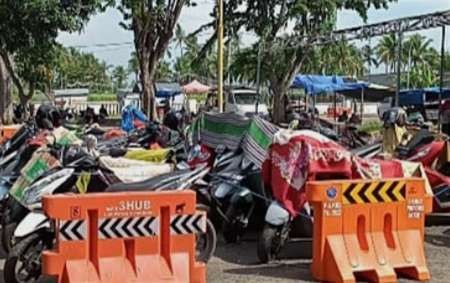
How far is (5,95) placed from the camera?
26.5m

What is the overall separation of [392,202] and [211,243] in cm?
176

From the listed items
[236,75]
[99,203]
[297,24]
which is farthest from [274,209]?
[236,75]

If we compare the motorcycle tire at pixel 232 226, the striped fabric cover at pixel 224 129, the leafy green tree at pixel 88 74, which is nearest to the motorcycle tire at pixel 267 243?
the motorcycle tire at pixel 232 226

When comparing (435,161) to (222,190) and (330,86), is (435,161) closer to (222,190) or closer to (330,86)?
(222,190)

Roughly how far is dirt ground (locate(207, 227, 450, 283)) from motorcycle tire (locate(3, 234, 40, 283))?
1.63 m

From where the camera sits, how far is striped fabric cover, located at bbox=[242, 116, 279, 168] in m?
9.03

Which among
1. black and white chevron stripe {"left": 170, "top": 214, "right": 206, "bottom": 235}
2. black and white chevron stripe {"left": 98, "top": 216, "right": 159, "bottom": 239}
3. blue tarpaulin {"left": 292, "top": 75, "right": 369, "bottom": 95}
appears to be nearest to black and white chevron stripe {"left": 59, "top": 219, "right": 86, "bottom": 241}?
black and white chevron stripe {"left": 98, "top": 216, "right": 159, "bottom": 239}

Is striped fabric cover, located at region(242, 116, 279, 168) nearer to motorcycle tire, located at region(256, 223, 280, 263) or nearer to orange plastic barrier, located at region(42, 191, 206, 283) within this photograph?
motorcycle tire, located at region(256, 223, 280, 263)

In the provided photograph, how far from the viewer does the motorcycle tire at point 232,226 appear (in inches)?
347

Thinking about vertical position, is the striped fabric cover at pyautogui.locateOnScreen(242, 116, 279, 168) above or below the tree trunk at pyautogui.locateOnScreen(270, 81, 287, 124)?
above

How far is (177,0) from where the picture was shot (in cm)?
3158

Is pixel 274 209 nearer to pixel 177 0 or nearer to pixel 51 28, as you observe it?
pixel 51 28

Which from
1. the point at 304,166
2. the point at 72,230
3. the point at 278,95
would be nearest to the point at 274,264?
the point at 304,166

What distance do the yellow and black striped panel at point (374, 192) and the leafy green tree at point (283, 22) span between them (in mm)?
30457
